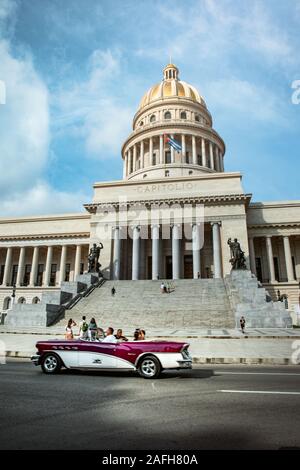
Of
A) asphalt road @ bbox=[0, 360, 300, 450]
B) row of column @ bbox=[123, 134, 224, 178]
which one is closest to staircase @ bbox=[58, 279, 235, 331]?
asphalt road @ bbox=[0, 360, 300, 450]

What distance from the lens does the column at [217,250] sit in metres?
39.9

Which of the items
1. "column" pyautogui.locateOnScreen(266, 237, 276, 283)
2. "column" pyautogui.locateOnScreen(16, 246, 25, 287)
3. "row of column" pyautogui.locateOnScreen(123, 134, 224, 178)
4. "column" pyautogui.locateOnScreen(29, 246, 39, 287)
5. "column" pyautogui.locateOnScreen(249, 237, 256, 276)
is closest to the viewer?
"column" pyautogui.locateOnScreen(266, 237, 276, 283)

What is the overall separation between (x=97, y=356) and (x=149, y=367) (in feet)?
4.58

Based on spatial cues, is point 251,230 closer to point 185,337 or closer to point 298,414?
point 185,337

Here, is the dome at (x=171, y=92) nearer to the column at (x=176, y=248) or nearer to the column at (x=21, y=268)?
the column at (x=176, y=248)

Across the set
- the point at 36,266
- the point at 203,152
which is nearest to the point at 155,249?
the point at 36,266

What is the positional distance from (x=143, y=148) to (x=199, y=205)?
2369 centimetres

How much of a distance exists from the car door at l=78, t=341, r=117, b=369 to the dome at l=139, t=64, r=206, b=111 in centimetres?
6239

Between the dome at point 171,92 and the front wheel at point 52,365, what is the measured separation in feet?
205

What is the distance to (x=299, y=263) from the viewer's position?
1829 inches

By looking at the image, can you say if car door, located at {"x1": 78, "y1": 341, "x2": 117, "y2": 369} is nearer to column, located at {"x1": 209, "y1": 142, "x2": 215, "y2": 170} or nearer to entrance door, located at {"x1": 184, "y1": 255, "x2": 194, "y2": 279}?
entrance door, located at {"x1": 184, "y1": 255, "x2": 194, "y2": 279}

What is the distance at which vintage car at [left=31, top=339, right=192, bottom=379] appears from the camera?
325 inches

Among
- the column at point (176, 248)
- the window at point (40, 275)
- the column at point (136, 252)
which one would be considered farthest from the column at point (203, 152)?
the window at point (40, 275)

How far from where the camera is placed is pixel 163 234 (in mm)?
44625
